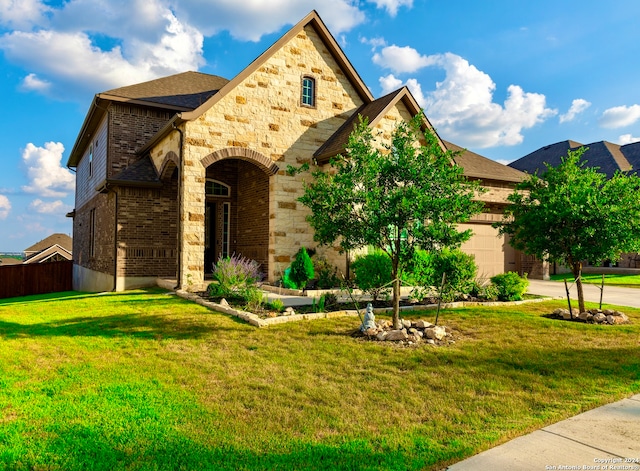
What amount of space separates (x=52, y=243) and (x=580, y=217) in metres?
45.9

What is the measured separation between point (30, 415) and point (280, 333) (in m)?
3.89

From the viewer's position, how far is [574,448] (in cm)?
368

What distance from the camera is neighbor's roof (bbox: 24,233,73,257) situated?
4234 cm

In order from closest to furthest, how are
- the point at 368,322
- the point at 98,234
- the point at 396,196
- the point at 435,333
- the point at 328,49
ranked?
the point at 396,196, the point at 435,333, the point at 368,322, the point at 328,49, the point at 98,234

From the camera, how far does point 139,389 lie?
499 centimetres

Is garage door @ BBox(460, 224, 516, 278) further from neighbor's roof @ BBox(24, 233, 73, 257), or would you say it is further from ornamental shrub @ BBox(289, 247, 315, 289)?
neighbor's roof @ BBox(24, 233, 73, 257)

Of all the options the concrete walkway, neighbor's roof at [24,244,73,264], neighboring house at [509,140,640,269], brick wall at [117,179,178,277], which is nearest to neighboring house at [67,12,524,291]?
brick wall at [117,179,178,277]

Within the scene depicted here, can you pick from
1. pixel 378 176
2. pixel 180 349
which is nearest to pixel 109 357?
pixel 180 349

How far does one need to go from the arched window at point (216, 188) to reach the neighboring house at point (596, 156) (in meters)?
19.5

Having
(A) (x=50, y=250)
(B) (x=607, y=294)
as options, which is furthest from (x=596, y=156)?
(A) (x=50, y=250)

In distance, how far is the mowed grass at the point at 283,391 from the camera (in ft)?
11.9

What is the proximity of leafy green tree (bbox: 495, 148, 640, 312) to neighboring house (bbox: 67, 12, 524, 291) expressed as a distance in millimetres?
5528

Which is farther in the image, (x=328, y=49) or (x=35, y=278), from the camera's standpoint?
(x=35, y=278)

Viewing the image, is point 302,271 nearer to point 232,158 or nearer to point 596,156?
point 232,158
